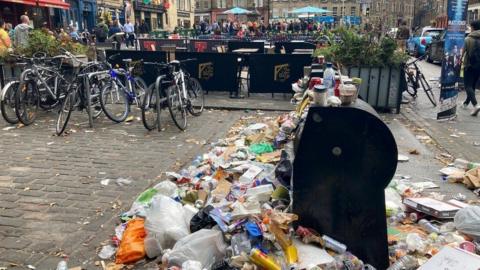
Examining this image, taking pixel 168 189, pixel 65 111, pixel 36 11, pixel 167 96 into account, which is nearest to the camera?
pixel 168 189

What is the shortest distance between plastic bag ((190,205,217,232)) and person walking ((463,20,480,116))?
24.9ft

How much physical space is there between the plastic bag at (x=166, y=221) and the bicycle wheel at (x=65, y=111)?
4125 mm

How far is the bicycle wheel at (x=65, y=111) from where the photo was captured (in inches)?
294

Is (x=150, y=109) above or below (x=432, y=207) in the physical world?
above

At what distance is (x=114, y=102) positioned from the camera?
27.3ft

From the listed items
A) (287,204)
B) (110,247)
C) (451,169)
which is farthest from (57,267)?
(451,169)

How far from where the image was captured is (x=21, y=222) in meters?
4.24

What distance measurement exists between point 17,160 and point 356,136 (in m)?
4.94

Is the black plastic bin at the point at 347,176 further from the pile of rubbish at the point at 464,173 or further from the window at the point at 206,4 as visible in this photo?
the window at the point at 206,4

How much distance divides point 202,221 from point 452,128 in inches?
241

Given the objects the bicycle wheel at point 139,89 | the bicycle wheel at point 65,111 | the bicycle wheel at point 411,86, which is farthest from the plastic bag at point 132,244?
the bicycle wheel at point 411,86

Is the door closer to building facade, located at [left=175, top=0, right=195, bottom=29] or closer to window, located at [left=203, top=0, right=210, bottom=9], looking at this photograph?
building facade, located at [left=175, top=0, right=195, bottom=29]

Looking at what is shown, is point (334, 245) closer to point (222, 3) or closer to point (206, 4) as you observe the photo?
point (222, 3)

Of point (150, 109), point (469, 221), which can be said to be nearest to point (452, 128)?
point (469, 221)
